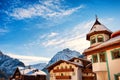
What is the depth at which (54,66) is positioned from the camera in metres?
40.4

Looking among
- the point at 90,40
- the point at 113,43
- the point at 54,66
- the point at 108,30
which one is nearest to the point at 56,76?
the point at 54,66

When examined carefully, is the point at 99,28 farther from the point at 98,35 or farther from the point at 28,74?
the point at 28,74

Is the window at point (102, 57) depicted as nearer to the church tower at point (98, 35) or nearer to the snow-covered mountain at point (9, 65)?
the church tower at point (98, 35)

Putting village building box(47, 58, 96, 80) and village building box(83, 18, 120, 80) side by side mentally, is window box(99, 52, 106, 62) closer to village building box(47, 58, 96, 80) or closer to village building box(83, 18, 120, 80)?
village building box(83, 18, 120, 80)

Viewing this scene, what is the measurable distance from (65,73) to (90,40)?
982 centimetres

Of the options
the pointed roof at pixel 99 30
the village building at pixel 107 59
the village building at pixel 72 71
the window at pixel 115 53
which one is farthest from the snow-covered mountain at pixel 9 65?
the window at pixel 115 53

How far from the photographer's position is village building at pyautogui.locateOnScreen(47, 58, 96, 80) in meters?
36.7

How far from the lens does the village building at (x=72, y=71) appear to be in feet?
120

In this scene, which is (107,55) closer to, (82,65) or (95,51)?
(95,51)

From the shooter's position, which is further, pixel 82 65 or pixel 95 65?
pixel 82 65

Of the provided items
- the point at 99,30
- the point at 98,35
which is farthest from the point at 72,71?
the point at 99,30

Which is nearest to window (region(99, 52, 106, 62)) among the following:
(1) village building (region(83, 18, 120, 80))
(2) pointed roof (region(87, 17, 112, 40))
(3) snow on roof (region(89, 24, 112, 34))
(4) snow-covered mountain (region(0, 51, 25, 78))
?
(1) village building (region(83, 18, 120, 80))

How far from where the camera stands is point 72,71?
1460 inches

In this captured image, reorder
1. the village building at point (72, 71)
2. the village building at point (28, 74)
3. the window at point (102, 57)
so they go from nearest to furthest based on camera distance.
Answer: the window at point (102, 57)
the village building at point (72, 71)
the village building at point (28, 74)
